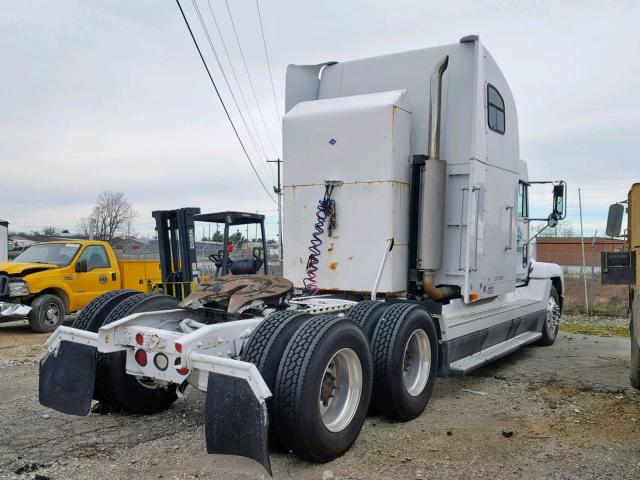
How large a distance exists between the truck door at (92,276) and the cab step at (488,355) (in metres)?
8.62

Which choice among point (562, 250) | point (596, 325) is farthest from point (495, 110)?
point (562, 250)

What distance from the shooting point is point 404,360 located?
18.1ft

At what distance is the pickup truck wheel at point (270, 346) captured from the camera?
13.5ft

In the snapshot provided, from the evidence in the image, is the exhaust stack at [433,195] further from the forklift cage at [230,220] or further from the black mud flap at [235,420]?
the forklift cage at [230,220]

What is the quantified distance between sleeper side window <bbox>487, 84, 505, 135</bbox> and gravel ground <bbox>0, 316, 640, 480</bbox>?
10.1ft

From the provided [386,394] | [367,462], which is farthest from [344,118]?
[367,462]

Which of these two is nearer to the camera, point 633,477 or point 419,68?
point 633,477

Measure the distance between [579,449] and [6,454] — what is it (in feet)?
14.8

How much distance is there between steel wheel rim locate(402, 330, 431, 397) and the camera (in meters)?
5.65

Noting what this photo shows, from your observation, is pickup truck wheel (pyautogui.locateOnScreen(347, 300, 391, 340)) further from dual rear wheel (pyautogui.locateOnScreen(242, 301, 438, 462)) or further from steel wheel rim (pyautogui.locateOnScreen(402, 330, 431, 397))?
steel wheel rim (pyautogui.locateOnScreen(402, 330, 431, 397))

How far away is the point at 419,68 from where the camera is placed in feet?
22.0

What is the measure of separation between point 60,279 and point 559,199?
957 centimetres

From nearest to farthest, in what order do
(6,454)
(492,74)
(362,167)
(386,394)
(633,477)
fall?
1. (633,477)
2. (6,454)
3. (386,394)
4. (362,167)
5. (492,74)

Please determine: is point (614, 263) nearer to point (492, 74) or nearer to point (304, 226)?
point (492, 74)
